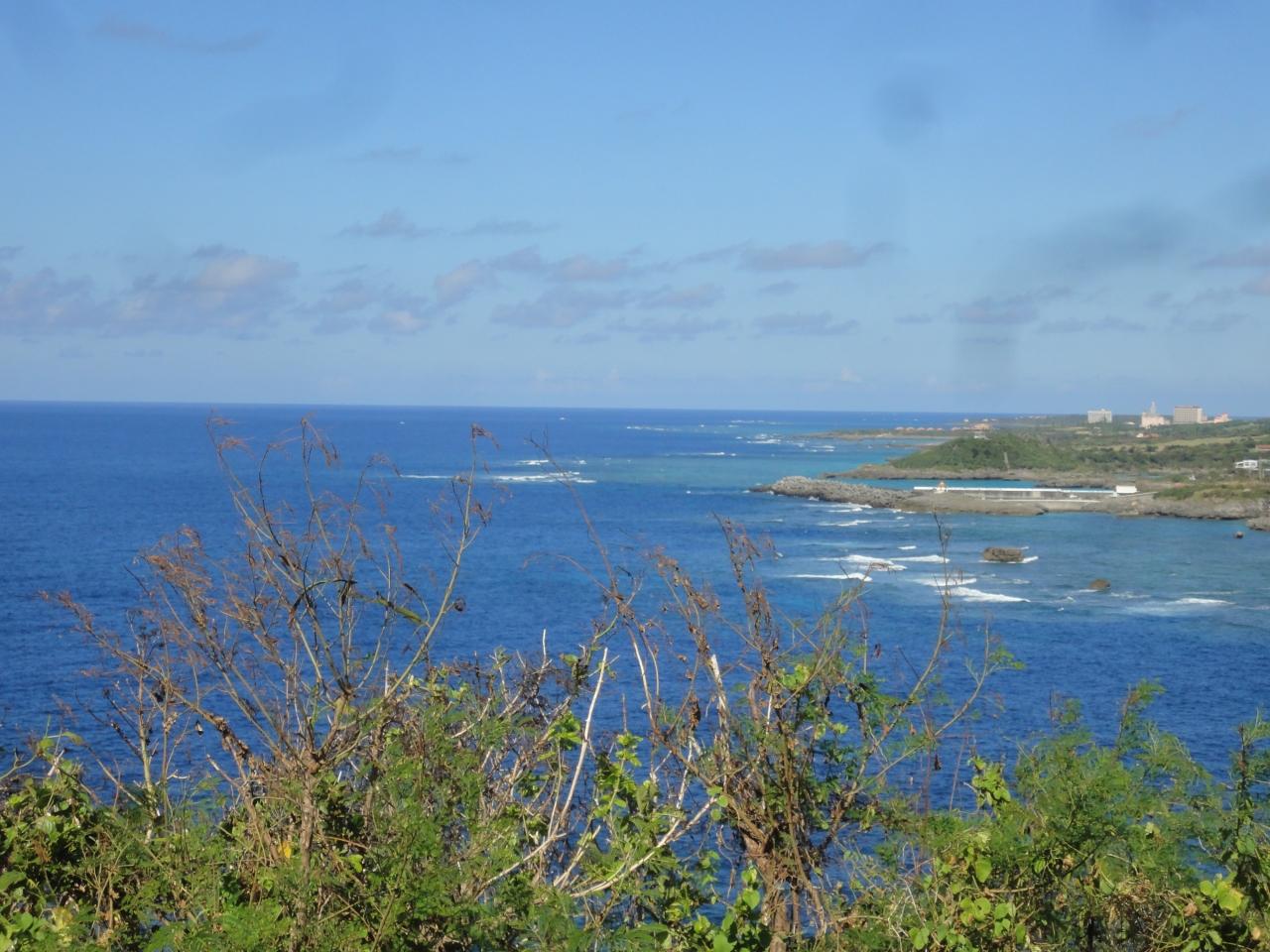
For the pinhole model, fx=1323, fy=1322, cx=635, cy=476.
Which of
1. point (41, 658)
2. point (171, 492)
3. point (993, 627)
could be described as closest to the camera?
point (41, 658)

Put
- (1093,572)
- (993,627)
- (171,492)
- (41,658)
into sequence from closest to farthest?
(41,658) → (993,627) → (1093,572) → (171,492)

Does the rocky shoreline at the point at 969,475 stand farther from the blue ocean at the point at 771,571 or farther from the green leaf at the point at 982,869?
the green leaf at the point at 982,869

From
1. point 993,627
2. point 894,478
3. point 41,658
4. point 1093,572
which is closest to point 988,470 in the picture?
point 894,478

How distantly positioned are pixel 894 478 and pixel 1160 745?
10480 cm

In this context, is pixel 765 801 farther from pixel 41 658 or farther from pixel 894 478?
pixel 894 478

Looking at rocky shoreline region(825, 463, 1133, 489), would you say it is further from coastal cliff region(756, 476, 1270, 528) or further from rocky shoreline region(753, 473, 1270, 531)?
rocky shoreline region(753, 473, 1270, 531)

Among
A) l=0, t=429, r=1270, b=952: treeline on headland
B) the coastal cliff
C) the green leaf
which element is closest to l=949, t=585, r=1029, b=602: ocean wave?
the coastal cliff

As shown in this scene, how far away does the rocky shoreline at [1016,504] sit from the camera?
78.0 m

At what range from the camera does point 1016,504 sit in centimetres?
8419

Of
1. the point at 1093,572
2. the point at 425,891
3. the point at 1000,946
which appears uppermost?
the point at 425,891

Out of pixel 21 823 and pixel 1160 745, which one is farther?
pixel 1160 745

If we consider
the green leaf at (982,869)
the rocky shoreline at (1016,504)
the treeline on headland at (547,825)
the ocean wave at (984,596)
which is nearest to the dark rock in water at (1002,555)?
the ocean wave at (984,596)

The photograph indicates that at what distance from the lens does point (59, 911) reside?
518 cm

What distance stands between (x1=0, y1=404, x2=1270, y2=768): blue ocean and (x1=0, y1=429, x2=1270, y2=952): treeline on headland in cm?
64
